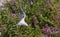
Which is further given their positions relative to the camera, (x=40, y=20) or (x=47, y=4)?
(x=47, y=4)

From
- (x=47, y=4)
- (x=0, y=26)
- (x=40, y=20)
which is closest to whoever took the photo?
(x=0, y=26)

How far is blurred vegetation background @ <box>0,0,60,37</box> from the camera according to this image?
6.52m

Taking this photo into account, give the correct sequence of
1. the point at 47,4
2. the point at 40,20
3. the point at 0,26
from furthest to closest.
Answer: the point at 47,4 → the point at 40,20 → the point at 0,26

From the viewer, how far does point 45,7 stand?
302 inches

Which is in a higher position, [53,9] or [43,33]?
[53,9]

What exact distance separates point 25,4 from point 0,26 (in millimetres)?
1227

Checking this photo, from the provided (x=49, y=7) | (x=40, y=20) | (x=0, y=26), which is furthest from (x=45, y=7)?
(x=0, y=26)

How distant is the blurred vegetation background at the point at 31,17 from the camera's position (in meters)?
6.52

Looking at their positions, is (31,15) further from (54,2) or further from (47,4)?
(54,2)

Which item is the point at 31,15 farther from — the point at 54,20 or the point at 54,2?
the point at 54,2

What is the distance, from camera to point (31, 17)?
7.18 m

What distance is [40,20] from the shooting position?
7215 mm

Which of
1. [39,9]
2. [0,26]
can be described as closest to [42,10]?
[39,9]

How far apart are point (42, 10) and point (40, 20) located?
0.44m
